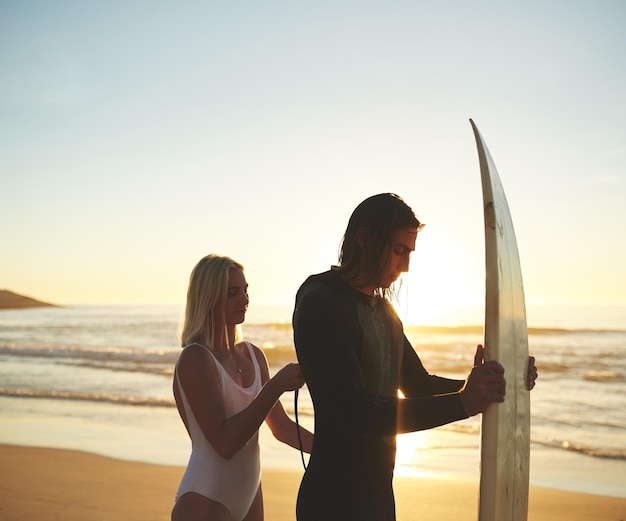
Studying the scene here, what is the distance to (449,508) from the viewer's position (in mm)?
5688

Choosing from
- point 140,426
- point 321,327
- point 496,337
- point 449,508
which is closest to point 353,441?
point 321,327

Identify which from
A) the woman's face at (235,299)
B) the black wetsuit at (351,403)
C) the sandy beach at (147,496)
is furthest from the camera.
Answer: the sandy beach at (147,496)

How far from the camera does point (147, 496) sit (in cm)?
612

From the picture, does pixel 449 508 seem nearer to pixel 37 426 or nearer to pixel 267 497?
pixel 267 497

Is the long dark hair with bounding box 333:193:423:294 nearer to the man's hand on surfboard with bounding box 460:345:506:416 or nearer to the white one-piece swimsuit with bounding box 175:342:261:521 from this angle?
the man's hand on surfboard with bounding box 460:345:506:416

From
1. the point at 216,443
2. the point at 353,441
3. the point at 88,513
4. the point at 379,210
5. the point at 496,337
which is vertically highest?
the point at 379,210

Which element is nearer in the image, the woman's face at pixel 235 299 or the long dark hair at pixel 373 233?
the long dark hair at pixel 373 233

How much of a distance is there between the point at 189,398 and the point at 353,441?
82cm

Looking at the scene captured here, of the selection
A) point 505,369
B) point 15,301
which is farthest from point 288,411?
point 15,301

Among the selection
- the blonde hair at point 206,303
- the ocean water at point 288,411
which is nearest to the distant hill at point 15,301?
the ocean water at point 288,411

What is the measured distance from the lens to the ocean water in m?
7.16

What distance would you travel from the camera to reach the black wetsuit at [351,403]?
1514 millimetres

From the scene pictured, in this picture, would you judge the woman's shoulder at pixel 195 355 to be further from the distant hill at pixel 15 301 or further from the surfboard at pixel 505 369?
the distant hill at pixel 15 301

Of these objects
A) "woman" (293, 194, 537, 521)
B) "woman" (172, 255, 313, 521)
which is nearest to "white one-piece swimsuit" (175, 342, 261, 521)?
"woman" (172, 255, 313, 521)
